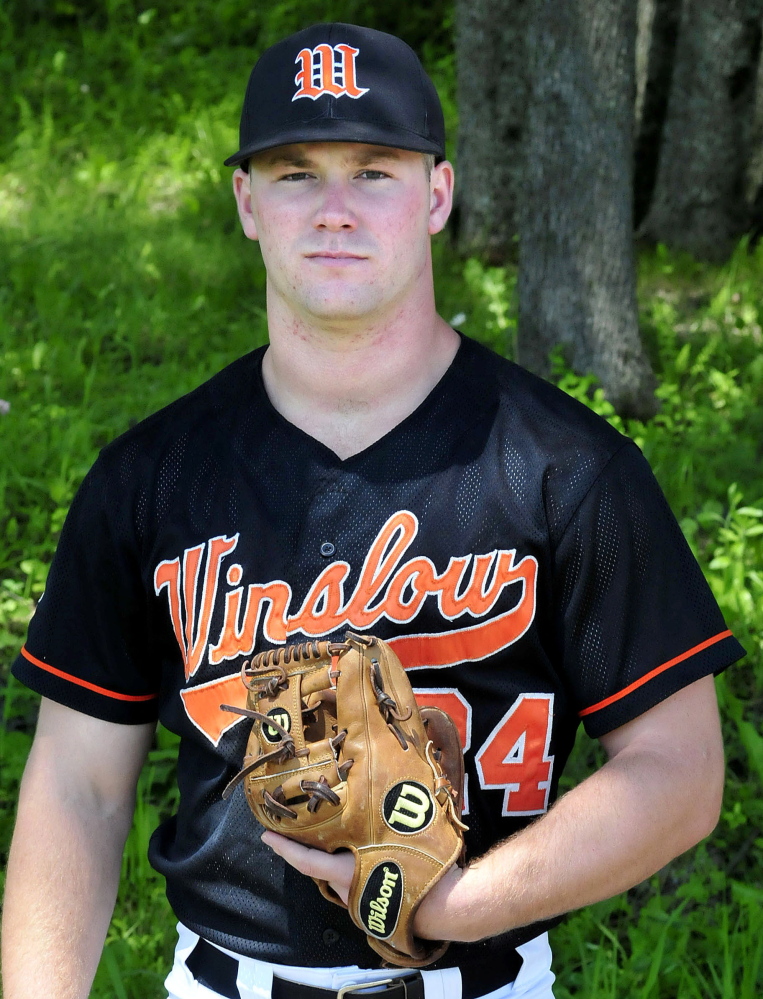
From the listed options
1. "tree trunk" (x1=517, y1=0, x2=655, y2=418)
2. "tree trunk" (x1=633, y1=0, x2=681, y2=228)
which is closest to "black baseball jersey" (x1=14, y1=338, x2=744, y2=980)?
"tree trunk" (x1=517, y1=0, x2=655, y2=418)

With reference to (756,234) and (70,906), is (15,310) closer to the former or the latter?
(756,234)

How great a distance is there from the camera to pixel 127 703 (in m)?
2.44

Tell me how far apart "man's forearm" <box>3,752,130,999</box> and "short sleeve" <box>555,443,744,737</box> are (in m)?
1.05

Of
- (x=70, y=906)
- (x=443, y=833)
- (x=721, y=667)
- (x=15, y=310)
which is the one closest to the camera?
(x=443, y=833)

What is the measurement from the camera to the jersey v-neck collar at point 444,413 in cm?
232

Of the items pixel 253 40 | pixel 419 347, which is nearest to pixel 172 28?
pixel 253 40

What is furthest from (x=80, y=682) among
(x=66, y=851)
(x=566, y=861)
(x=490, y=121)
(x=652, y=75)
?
(x=652, y=75)

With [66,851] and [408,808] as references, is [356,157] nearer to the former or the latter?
[408,808]

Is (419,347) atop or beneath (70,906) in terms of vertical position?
atop

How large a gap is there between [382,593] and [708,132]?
550 centimetres

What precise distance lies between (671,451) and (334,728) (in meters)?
3.38

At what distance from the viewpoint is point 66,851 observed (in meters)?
2.35

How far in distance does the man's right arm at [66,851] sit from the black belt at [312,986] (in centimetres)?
23

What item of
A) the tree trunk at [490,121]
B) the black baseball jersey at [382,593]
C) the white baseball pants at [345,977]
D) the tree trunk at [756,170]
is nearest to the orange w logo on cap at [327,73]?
the black baseball jersey at [382,593]
